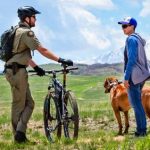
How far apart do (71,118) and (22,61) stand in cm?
135

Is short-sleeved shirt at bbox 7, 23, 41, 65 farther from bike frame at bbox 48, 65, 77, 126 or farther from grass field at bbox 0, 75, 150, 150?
grass field at bbox 0, 75, 150, 150

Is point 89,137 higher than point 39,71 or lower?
lower

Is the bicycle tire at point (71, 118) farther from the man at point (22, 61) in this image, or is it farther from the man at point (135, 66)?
the man at point (135, 66)

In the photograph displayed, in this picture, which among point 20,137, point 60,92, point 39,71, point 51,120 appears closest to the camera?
point 20,137

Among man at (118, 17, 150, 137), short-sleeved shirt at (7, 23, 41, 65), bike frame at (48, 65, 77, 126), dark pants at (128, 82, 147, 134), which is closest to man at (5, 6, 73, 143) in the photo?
short-sleeved shirt at (7, 23, 41, 65)

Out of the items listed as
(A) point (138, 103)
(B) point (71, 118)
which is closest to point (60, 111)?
(B) point (71, 118)

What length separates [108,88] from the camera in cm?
1386

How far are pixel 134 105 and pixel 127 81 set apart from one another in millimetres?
556

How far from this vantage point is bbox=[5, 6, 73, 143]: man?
982 centimetres

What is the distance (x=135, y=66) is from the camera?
34.5 ft

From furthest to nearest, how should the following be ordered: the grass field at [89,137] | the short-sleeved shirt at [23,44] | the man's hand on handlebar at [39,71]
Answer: the man's hand on handlebar at [39,71]
the short-sleeved shirt at [23,44]
the grass field at [89,137]

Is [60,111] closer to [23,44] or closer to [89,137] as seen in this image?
[89,137]

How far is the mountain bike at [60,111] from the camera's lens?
9903 millimetres

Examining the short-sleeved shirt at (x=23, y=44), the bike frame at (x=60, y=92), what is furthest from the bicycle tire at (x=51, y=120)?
the short-sleeved shirt at (x=23, y=44)
